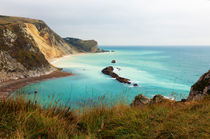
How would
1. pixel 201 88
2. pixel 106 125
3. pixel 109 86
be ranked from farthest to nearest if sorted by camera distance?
pixel 109 86 → pixel 201 88 → pixel 106 125

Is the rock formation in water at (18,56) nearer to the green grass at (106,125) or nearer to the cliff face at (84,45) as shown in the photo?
the green grass at (106,125)

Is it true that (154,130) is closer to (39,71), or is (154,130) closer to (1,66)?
Answer: (1,66)

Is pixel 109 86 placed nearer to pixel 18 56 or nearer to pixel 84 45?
pixel 18 56

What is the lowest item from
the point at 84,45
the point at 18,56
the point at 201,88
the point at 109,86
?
the point at 109,86

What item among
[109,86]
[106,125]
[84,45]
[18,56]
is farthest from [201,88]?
[84,45]

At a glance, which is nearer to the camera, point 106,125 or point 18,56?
point 106,125

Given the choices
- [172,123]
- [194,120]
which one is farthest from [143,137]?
[194,120]

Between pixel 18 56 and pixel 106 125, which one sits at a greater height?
pixel 18 56

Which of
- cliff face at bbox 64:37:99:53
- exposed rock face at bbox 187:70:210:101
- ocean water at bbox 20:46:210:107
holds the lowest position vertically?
ocean water at bbox 20:46:210:107

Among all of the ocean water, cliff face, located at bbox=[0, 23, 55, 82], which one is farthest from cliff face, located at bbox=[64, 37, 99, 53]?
cliff face, located at bbox=[0, 23, 55, 82]

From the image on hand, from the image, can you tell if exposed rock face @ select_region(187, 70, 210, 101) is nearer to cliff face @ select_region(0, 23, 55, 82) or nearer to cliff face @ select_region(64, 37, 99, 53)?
cliff face @ select_region(0, 23, 55, 82)

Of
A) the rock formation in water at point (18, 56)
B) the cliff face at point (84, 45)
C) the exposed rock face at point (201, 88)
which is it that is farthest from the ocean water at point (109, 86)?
the cliff face at point (84, 45)
